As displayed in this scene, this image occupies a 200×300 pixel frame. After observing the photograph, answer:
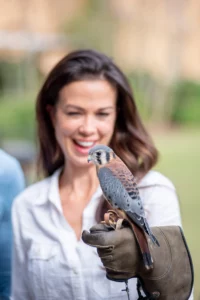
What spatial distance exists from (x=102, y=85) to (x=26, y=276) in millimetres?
985

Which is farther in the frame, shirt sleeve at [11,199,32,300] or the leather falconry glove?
shirt sleeve at [11,199,32,300]

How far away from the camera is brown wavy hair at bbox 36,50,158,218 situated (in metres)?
3.30

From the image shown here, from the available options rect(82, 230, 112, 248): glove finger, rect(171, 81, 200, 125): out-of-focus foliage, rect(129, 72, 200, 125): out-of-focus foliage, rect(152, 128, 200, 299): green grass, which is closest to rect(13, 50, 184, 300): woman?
rect(82, 230, 112, 248): glove finger

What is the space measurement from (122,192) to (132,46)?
28443mm

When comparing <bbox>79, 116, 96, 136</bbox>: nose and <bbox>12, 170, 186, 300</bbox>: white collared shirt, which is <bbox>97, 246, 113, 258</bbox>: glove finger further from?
<bbox>79, 116, 96, 136</bbox>: nose

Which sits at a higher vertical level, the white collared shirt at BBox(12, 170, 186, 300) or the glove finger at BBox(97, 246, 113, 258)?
the glove finger at BBox(97, 246, 113, 258)

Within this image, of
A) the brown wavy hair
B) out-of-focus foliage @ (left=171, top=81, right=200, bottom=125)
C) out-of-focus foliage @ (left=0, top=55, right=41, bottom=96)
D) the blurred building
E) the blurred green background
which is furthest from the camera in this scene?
the blurred building

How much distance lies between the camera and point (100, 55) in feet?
11.2

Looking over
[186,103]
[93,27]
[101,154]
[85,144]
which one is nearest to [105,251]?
[101,154]

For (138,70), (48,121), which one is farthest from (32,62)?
(48,121)

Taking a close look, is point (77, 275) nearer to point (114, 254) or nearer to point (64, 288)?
point (64, 288)

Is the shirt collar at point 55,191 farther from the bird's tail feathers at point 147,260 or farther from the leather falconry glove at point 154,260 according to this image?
the bird's tail feathers at point 147,260

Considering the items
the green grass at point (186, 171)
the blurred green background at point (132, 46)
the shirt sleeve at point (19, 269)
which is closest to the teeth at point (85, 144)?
the shirt sleeve at point (19, 269)

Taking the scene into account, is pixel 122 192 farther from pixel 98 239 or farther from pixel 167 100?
pixel 167 100
